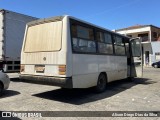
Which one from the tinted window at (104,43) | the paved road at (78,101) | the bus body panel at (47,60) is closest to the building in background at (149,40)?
the tinted window at (104,43)

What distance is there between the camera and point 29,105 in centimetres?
712

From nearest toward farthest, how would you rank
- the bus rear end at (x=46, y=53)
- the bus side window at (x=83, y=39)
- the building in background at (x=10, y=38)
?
the bus rear end at (x=46, y=53)
the bus side window at (x=83, y=39)
the building in background at (x=10, y=38)

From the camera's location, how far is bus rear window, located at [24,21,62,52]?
7.70 meters

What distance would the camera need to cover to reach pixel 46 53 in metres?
7.89

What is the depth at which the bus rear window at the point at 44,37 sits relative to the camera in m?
7.70

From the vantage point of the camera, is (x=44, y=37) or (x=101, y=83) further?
(x=101, y=83)

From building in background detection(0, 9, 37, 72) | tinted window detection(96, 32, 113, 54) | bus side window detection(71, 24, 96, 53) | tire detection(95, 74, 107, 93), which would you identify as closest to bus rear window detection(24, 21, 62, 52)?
bus side window detection(71, 24, 96, 53)

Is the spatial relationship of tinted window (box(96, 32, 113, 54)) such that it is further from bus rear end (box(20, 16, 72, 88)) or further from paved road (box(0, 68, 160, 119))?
bus rear end (box(20, 16, 72, 88))

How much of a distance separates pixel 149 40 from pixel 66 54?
1489 inches

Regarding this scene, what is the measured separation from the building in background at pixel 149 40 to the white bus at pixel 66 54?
31660 mm

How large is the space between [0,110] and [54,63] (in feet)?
7.37

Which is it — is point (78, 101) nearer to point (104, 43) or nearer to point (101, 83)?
point (101, 83)

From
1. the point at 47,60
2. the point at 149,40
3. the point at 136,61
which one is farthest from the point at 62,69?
the point at 149,40

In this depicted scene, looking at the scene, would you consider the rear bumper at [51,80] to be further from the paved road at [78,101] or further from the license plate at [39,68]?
the paved road at [78,101]
